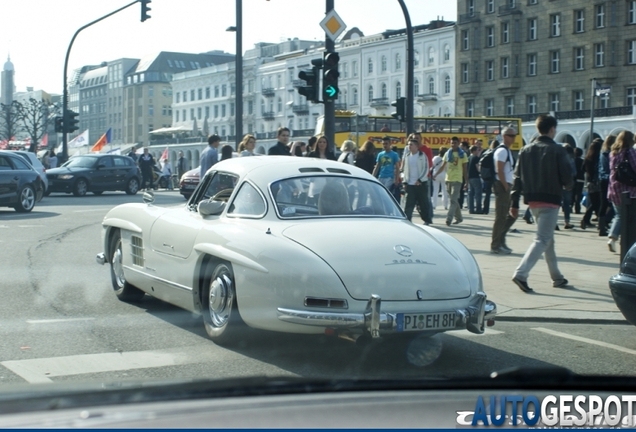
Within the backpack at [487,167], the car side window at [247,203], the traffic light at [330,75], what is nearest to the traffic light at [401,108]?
the backpack at [487,167]

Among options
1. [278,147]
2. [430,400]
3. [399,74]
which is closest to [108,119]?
[399,74]

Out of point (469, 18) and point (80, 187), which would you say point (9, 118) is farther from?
point (80, 187)

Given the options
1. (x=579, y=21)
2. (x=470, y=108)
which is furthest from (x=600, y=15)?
(x=470, y=108)

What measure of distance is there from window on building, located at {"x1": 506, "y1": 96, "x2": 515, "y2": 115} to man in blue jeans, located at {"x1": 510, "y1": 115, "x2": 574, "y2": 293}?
71942 millimetres

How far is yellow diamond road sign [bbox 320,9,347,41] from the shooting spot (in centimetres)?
1656

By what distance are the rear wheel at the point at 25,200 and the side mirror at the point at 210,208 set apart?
1677 cm

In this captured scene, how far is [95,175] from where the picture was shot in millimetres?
34000

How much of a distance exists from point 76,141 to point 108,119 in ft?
379

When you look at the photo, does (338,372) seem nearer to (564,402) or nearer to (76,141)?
(564,402)

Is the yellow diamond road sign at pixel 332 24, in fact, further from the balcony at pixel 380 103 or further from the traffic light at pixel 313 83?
the balcony at pixel 380 103

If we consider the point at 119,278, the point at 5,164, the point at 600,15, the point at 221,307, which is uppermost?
the point at 600,15

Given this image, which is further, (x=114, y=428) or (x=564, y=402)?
(x=564, y=402)

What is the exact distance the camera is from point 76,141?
181ft

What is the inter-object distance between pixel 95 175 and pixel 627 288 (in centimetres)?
2903
